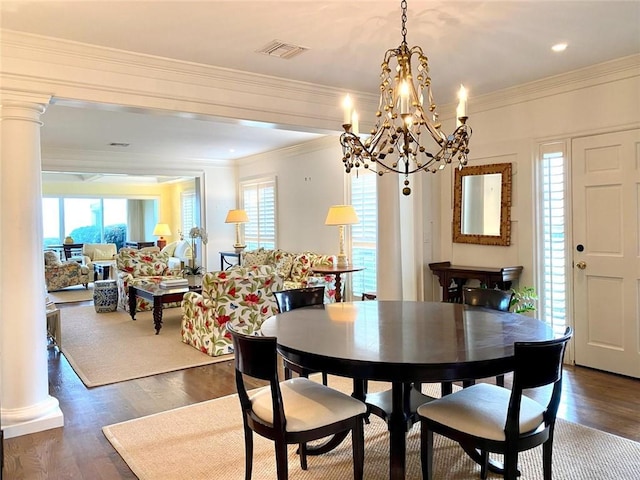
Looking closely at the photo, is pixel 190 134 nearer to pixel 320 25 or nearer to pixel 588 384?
pixel 320 25

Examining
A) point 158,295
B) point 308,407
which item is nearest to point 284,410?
point 308,407

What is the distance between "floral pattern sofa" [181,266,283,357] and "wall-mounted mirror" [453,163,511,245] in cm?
201

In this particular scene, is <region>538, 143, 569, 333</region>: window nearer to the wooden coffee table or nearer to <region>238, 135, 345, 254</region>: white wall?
<region>238, 135, 345, 254</region>: white wall

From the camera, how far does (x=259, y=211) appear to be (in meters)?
9.12

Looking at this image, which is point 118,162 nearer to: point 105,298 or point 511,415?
point 105,298

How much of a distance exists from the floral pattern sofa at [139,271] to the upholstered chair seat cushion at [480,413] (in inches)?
224

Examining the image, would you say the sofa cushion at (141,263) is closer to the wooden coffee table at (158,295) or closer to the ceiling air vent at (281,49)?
the wooden coffee table at (158,295)

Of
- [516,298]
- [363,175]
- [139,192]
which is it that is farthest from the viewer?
[139,192]

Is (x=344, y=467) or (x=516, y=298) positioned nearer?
(x=344, y=467)

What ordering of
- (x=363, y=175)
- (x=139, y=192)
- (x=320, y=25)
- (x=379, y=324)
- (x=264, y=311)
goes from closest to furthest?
1. (x=379, y=324)
2. (x=320, y=25)
3. (x=264, y=311)
4. (x=363, y=175)
5. (x=139, y=192)

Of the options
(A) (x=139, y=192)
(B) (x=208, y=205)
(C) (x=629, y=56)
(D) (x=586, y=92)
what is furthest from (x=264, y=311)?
(A) (x=139, y=192)

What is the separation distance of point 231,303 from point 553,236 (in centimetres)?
309

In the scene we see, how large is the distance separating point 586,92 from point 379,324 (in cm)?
296

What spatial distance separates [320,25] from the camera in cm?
301
